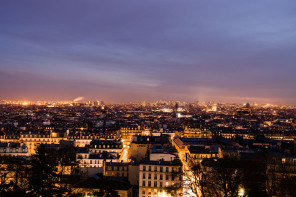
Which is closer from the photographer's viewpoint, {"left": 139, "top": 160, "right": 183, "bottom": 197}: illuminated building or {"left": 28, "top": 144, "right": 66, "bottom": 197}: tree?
{"left": 28, "top": 144, "right": 66, "bottom": 197}: tree

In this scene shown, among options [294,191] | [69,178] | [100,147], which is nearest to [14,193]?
[69,178]

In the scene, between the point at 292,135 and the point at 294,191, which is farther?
the point at 292,135

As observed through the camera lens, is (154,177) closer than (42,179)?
No

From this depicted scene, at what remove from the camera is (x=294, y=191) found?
2295 centimetres

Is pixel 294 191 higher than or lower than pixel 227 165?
lower

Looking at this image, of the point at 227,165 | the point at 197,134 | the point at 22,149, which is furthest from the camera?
the point at 197,134

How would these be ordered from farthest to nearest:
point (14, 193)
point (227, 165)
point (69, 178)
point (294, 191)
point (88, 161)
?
point (88, 161)
point (69, 178)
point (227, 165)
point (294, 191)
point (14, 193)

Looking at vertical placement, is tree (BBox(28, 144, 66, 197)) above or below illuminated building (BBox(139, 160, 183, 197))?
above

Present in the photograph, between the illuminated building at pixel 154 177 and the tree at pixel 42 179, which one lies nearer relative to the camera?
the tree at pixel 42 179

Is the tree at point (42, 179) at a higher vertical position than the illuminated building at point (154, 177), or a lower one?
higher

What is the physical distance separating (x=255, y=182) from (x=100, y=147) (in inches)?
1130

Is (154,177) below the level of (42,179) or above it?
below

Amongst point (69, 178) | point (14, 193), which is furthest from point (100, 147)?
point (14, 193)

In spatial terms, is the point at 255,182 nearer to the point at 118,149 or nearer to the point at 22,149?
the point at 118,149
